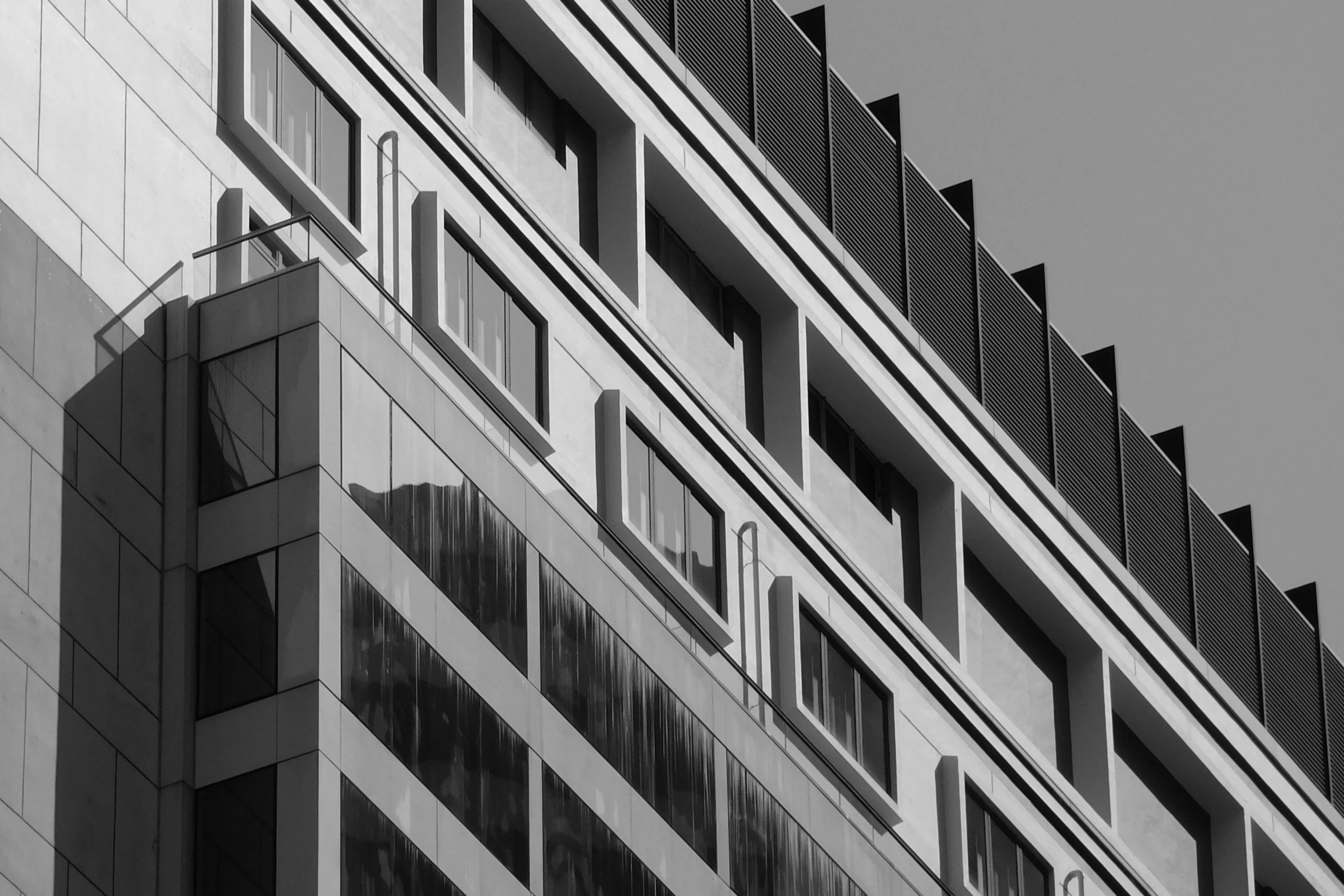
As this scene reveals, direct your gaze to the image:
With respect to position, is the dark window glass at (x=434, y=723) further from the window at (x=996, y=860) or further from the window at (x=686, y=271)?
the window at (x=996, y=860)

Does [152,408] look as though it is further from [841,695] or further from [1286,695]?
[1286,695]

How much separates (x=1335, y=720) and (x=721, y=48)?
25.6 metres

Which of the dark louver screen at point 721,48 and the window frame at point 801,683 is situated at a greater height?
the dark louver screen at point 721,48

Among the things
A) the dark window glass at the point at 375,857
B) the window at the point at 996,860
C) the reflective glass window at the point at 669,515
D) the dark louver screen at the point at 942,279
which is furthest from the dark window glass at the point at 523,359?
the window at the point at 996,860

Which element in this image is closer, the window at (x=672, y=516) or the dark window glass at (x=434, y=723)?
the dark window glass at (x=434, y=723)

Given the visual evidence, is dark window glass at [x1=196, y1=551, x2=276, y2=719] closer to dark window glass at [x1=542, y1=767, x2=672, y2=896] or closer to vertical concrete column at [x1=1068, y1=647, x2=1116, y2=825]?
dark window glass at [x1=542, y1=767, x2=672, y2=896]

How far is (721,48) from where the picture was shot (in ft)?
191

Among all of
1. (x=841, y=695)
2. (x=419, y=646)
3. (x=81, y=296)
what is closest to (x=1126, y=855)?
(x=841, y=695)

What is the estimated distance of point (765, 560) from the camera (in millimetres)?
55531

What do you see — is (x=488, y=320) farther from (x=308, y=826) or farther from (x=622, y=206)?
(x=308, y=826)

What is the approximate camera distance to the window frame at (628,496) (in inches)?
2026

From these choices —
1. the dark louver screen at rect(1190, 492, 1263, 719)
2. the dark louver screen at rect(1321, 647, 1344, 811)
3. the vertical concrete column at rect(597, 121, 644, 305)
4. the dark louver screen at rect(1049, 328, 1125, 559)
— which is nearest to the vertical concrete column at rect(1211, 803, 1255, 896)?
the dark louver screen at rect(1190, 492, 1263, 719)

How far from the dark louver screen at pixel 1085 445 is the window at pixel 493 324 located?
18.6 m

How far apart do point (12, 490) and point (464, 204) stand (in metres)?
12.9
